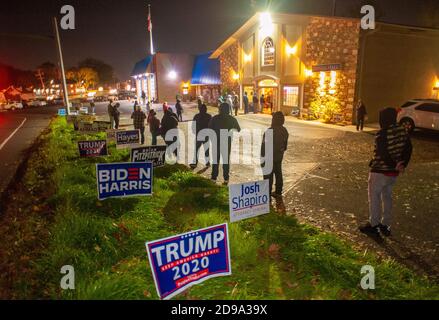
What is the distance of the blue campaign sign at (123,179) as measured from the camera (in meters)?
5.55

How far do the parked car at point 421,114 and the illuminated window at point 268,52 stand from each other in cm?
1163

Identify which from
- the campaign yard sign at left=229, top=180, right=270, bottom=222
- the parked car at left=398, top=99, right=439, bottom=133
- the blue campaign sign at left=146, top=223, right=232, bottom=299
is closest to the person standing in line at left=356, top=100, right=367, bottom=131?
the parked car at left=398, top=99, right=439, bottom=133

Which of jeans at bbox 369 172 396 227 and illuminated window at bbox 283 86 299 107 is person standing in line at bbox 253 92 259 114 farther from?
jeans at bbox 369 172 396 227

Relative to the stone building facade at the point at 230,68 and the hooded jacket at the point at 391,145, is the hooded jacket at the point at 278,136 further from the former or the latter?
the stone building facade at the point at 230,68

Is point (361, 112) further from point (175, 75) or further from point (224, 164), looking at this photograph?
point (175, 75)

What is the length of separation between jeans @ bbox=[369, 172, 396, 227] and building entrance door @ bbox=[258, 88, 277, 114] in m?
21.0

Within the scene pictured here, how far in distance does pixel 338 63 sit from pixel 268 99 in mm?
8583

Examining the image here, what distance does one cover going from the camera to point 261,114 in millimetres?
26188

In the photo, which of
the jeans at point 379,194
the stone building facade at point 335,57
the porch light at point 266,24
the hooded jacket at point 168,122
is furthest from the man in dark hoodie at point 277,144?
the porch light at point 266,24

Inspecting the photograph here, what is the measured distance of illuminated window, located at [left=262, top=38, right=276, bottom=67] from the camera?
25.1 meters
